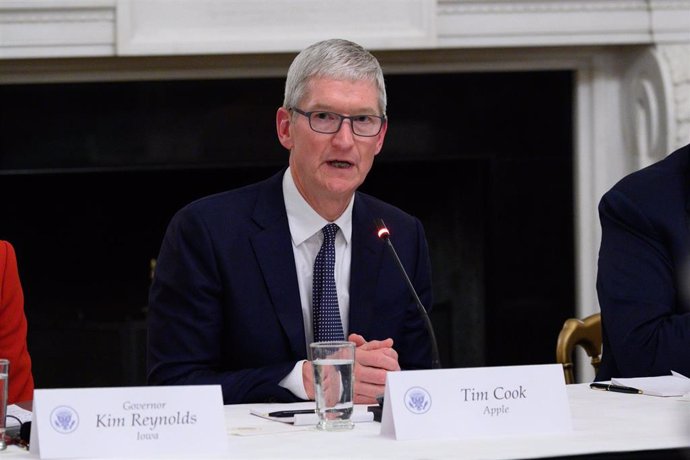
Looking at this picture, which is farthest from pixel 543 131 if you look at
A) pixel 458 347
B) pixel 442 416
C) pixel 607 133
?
pixel 442 416

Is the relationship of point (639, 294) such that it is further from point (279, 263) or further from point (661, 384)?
point (279, 263)

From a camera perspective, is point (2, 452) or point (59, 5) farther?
point (59, 5)

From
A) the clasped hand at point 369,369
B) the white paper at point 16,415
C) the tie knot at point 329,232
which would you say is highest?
the tie knot at point 329,232

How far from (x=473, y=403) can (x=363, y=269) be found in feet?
2.31

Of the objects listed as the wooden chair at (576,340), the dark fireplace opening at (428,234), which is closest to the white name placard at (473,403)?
the wooden chair at (576,340)

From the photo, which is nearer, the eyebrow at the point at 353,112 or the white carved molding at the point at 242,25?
the eyebrow at the point at 353,112

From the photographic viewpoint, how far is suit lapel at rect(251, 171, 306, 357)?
200 cm

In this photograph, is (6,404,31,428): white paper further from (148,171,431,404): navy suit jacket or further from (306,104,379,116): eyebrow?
(306,104,379,116): eyebrow

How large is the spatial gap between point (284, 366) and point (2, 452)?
0.59 m

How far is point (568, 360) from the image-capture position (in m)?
2.37

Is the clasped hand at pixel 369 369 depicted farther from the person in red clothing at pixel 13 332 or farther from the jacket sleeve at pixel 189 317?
the person in red clothing at pixel 13 332

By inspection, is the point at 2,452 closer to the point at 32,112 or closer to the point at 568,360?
the point at 568,360

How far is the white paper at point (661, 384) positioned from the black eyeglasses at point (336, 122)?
606mm

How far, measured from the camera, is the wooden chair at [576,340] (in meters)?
2.37
